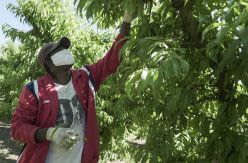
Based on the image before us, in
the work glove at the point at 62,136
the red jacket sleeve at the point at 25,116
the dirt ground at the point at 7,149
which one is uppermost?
the red jacket sleeve at the point at 25,116

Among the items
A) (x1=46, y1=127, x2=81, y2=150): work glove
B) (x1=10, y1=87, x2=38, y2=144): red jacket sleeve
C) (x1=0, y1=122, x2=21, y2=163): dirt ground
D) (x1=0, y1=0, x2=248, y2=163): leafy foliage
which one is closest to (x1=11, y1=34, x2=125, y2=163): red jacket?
(x1=10, y1=87, x2=38, y2=144): red jacket sleeve

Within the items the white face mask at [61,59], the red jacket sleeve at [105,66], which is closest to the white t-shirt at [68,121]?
the white face mask at [61,59]

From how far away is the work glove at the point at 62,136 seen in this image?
2.78 metres

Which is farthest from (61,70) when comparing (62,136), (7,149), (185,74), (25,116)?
(7,149)

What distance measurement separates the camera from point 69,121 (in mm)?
3061

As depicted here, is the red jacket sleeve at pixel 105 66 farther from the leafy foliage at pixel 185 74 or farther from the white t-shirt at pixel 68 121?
the white t-shirt at pixel 68 121

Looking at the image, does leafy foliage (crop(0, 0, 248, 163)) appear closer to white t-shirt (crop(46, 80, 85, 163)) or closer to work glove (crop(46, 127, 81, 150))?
white t-shirt (crop(46, 80, 85, 163))

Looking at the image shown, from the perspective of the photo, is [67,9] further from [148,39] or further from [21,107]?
[148,39]

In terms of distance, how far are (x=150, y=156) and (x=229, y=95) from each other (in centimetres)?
81

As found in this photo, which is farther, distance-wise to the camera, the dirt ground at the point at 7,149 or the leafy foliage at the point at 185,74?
the dirt ground at the point at 7,149

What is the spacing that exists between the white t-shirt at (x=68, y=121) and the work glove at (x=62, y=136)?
0.55ft

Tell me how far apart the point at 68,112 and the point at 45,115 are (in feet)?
0.53

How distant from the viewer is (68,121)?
120 inches

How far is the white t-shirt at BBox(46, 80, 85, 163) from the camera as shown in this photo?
3.06 meters
